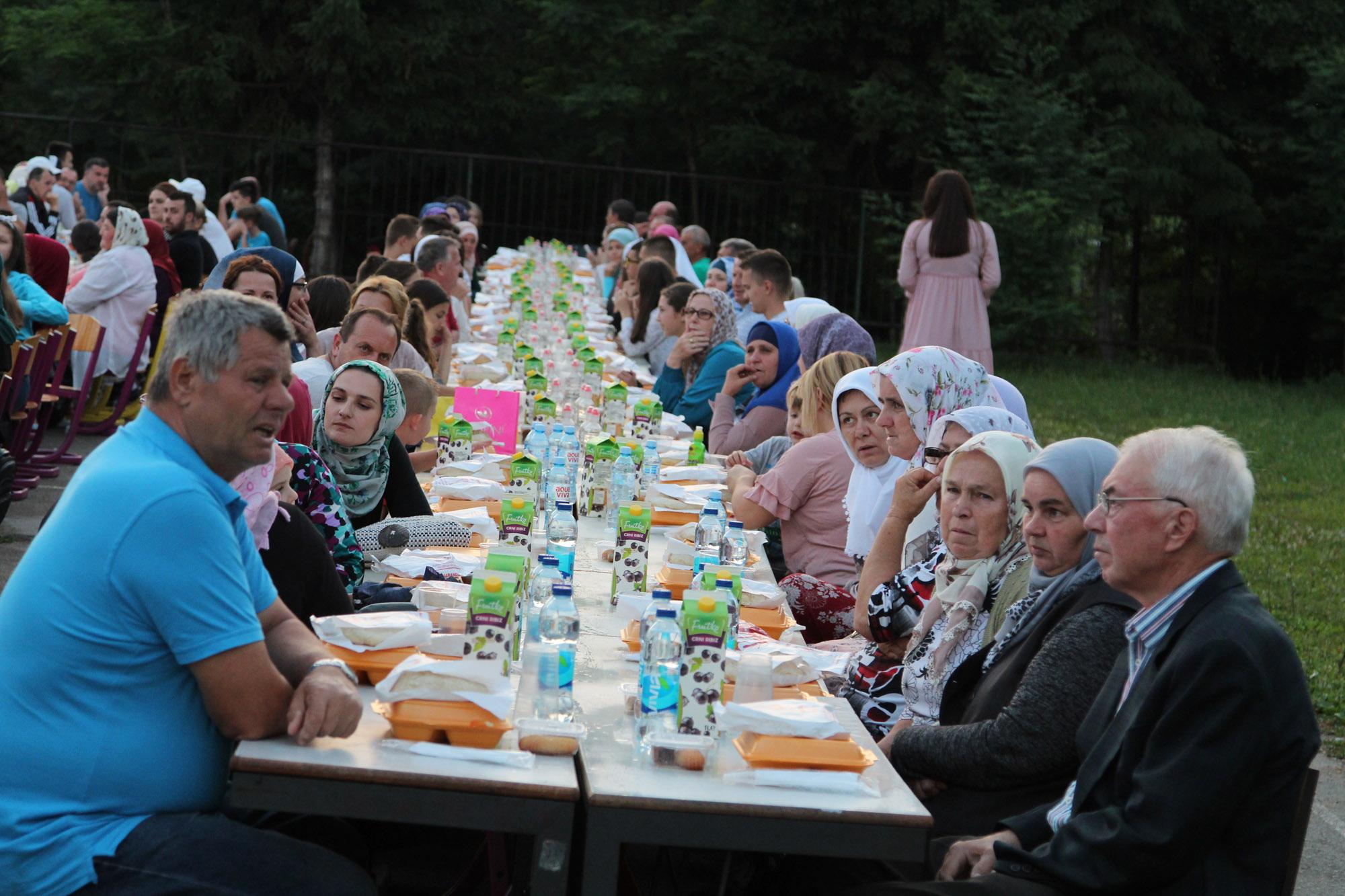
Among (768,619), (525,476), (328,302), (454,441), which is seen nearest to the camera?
(768,619)

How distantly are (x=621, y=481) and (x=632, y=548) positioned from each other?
3.83 feet

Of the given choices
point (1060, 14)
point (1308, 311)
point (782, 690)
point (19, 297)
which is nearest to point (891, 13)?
point (1060, 14)

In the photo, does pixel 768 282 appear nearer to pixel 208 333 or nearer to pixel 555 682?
pixel 555 682

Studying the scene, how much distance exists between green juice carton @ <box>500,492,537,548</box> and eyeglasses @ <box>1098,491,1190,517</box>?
164 centimetres

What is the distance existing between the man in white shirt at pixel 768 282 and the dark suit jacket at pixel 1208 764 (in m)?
6.40

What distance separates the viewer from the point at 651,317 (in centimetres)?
1015

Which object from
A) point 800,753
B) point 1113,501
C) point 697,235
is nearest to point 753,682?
point 800,753


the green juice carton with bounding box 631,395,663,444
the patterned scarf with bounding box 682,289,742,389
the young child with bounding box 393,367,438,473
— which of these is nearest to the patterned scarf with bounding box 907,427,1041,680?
the young child with bounding box 393,367,438,473

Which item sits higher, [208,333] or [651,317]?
[208,333]

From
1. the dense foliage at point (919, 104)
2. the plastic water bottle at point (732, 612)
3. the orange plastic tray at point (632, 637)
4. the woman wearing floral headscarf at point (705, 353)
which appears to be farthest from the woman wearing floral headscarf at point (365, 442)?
the dense foliage at point (919, 104)

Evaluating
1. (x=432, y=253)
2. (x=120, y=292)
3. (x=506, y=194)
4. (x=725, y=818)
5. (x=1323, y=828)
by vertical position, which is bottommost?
(x=1323, y=828)

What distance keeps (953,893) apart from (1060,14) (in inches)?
756

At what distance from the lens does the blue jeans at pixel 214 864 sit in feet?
7.77

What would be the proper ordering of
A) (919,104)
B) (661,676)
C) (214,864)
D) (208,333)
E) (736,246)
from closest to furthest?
(214,864) → (208,333) → (661,676) → (736,246) → (919,104)
